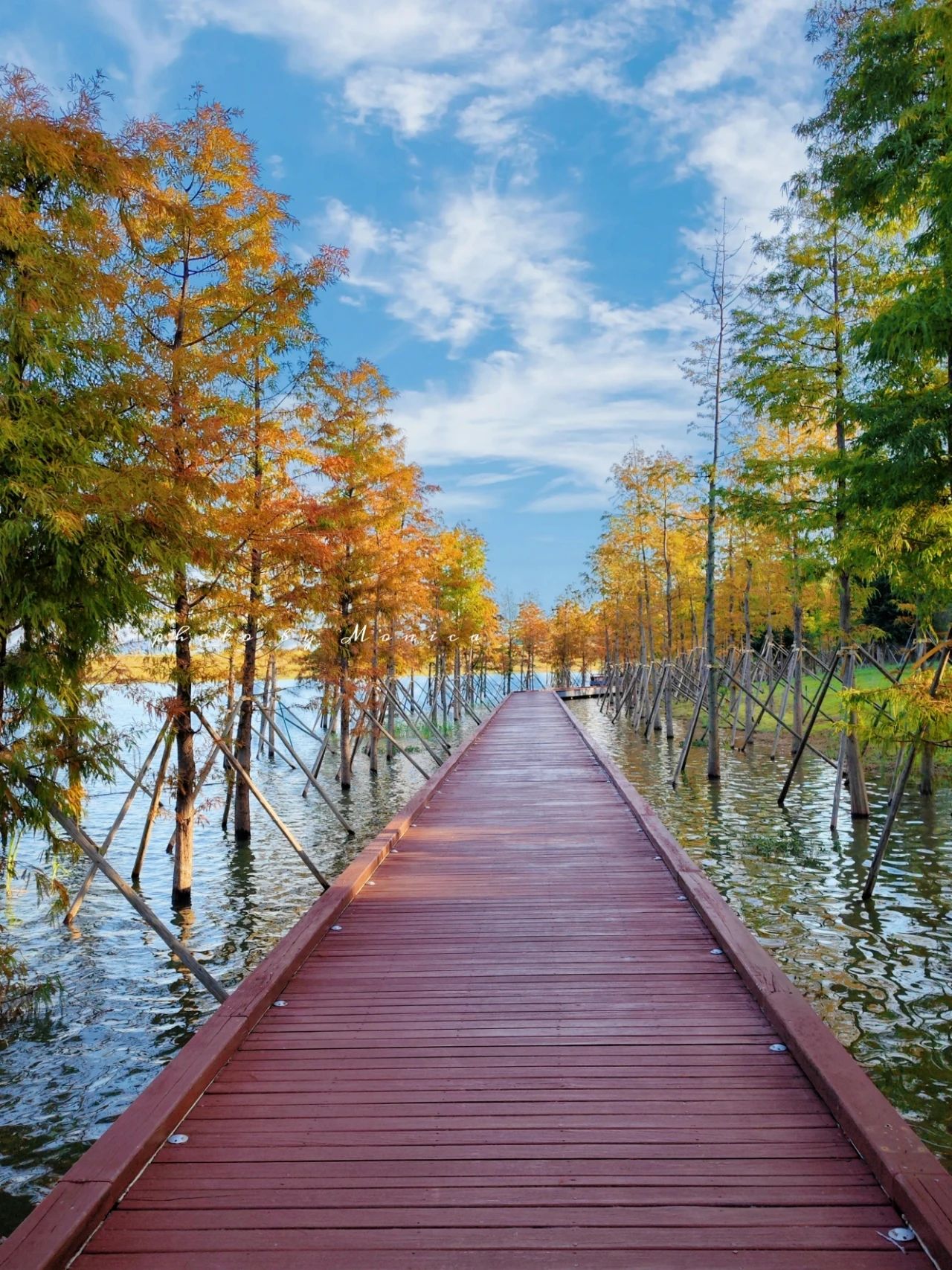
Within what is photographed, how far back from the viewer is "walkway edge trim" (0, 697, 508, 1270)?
9.02 feet

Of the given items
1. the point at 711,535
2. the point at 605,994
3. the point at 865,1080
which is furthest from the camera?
the point at 711,535

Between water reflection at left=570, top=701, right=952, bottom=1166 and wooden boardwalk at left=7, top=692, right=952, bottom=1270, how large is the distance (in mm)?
1074

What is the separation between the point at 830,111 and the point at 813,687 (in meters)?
32.5

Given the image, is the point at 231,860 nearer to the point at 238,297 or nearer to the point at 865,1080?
the point at 238,297

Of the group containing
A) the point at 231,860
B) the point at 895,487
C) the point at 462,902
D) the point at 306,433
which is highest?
the point at 306,433

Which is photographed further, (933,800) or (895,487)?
(933,800)

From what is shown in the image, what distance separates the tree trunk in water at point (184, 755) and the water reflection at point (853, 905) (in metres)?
5.66

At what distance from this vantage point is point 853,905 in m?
8.72

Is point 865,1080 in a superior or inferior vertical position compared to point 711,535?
inferior

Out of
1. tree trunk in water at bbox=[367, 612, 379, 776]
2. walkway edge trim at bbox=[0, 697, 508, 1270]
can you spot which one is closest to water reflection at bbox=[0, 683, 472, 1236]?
walkway edge trim at bbox=[0, 697, 508, 1270]

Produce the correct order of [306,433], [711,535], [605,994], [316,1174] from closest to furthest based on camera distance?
[316,1174], [605,994], [306,433], [711,535]

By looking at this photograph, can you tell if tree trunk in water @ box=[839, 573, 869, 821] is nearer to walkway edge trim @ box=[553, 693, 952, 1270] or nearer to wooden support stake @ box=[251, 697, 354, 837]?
wooden support stake @ box=[251, 697, 354, 837]

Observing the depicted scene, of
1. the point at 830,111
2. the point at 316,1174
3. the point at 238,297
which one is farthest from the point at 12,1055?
the point at 830,111

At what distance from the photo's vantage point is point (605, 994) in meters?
4.93
